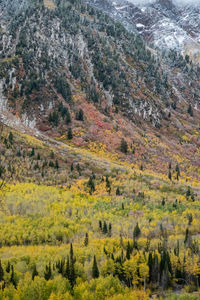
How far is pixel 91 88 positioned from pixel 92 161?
49.8 meters

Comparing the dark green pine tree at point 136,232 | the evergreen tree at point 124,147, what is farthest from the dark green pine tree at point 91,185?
the evergreen tree at point 124,147

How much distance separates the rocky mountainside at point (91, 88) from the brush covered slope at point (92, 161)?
0.60 meters

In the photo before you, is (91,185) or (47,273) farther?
(91,185)

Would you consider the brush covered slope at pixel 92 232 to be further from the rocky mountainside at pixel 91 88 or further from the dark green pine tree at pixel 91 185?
the rocky mountainside at pixel 91 88

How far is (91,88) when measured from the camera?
119 m

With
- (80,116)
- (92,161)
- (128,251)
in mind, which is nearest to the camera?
(128,251)

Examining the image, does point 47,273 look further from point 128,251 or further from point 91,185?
point 91,185

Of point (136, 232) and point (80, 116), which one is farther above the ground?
point (80, 116)

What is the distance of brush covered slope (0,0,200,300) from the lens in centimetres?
3556

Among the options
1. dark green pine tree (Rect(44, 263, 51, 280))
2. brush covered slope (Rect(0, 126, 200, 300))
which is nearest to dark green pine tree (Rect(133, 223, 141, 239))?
brush covered slope (Rect(0, 126, 200, 300))

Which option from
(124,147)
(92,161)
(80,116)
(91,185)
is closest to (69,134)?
(80,116)

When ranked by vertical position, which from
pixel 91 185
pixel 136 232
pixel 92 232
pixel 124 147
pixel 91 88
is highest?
pixel 91 88

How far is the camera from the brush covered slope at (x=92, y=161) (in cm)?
3556

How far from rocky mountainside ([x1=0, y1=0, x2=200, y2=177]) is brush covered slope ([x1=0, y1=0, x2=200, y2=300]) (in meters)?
0.60
